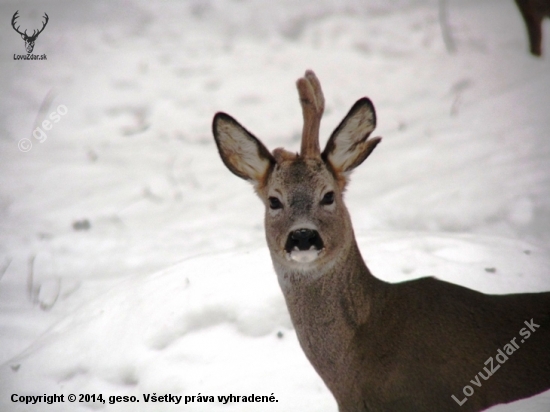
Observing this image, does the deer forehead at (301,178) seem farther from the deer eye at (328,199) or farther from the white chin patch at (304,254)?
the white chin patch at (304,254)

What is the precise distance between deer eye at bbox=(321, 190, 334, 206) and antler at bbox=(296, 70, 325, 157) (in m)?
0.18

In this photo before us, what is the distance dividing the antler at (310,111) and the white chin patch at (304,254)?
1.45ft

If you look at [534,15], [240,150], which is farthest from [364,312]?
[534,15]

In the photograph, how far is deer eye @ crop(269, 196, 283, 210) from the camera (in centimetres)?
247

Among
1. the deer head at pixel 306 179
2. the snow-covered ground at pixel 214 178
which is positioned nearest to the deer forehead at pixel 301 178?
the deer head at pixel 306 179

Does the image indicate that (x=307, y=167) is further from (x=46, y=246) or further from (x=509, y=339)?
(x=46, y=246)

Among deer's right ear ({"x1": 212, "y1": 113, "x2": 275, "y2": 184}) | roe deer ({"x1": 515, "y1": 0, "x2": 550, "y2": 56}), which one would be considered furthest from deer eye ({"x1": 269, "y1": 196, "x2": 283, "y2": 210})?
roe deer ({"x1": 515, "y1": 0, "x2": 550, "y2": 56})

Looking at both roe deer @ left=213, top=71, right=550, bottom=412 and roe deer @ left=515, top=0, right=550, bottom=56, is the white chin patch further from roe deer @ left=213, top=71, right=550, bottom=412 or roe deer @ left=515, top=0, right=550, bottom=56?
roe deer @ left=515, top=0, right=550, bottom=56

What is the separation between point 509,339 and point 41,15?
6.05 meters

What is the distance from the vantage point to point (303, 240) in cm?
229

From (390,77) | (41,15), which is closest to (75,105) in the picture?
(41,15)

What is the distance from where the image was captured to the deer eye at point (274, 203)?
8.11ft

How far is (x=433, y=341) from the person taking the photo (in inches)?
95.7

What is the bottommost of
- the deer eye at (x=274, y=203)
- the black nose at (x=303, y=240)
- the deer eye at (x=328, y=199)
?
the black nose at (x=303, y=240)
